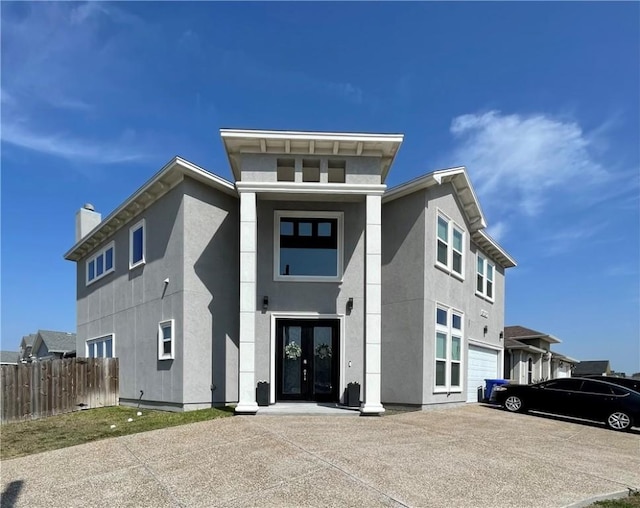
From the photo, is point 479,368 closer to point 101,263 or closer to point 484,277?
point 484,277

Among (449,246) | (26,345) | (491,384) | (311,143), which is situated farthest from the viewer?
(26,345)

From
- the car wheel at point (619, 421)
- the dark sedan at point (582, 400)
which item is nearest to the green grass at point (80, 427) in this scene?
the dark sedan at point (582, 400)

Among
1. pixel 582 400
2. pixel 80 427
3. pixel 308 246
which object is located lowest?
pixel 80 427

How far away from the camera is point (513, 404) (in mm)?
14828

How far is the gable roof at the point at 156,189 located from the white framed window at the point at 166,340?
13.3 ft

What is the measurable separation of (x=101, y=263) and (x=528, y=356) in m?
22.9

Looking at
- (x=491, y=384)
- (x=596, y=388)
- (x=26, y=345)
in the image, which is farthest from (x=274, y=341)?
(x=26, y=345)

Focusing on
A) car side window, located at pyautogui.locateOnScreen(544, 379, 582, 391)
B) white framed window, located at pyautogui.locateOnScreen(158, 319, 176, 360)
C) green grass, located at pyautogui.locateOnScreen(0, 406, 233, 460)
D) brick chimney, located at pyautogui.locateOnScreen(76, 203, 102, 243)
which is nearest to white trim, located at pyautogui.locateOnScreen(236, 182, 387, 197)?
white framed window, located at pyautogui.locateOnScreen(158, 319, 176, 360)

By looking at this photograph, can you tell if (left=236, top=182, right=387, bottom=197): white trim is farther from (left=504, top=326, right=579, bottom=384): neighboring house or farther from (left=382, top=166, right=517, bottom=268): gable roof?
(left=504, top=326, right=579, bottom=384): neighboring house

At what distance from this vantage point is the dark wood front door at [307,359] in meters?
13.3

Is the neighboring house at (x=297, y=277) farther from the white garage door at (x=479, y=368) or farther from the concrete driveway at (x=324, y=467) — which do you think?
the concrete driveway at (x=324, y=467)

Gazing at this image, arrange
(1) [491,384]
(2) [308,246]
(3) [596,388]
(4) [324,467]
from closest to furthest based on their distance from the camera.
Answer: (4) [324,467], (3) [596,388], (2) [308,246], (1) [491,384]

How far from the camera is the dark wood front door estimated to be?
13.3 m

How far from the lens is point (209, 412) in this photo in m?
12.1
